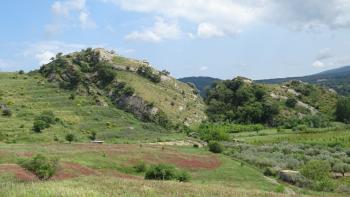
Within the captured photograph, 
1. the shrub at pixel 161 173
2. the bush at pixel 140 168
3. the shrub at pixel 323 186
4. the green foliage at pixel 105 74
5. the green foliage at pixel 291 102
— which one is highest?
the green foliage at pixel 105 74

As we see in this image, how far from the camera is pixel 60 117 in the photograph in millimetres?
133625

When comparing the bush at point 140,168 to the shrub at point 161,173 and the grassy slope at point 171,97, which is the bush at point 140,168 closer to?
the shrub at point 161,173

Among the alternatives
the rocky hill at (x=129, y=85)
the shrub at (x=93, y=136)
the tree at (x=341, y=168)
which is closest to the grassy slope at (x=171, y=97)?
the rocky hill at (x=129, y=85)

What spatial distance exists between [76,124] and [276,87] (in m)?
95.4

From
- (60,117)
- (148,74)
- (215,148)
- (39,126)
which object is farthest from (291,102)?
(39,126)

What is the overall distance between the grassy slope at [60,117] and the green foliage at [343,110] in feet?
230

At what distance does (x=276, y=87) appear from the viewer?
198750mm

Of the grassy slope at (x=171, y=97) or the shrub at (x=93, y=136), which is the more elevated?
the grassy slope at (x=171, y=97)

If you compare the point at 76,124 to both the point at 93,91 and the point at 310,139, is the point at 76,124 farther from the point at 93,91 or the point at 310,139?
the point at 310,139

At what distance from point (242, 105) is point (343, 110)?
3577 centimetres

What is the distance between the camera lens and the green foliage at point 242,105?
175000 mm

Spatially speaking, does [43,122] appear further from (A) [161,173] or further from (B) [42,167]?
(B) [42,167]

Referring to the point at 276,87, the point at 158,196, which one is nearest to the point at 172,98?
the point at 276,87

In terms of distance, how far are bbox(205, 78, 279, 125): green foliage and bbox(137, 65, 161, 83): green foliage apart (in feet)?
74.6
